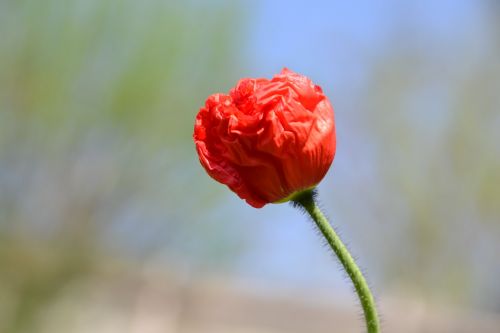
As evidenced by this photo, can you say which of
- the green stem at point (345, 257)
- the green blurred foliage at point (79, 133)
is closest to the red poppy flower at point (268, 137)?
the green stem at point (345, 257)

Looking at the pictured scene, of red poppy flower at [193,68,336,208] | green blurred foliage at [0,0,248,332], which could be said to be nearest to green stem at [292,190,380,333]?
red poppy flower at [193,68,336,208]

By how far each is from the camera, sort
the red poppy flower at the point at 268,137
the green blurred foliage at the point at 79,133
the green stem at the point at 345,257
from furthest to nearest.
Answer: the green blurred foliage at the point at 79,133
the red poppy flower at the point at 268,137
the green stem at the point at 345,257

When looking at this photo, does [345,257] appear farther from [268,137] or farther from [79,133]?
[79,133]

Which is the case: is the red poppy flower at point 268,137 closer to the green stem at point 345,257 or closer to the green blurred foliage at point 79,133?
the green stem at point 345,257

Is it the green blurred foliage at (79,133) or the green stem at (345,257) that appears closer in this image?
the green stem at (345,257)

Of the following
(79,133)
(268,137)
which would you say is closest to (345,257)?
(268,137)
